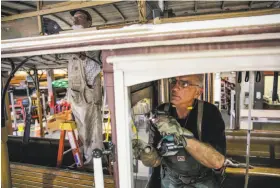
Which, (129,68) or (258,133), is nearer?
(129,68)

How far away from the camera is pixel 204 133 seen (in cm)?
268

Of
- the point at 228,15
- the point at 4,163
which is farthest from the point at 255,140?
the point at 4,163

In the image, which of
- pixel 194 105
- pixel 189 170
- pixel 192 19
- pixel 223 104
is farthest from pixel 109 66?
pixel 223 104

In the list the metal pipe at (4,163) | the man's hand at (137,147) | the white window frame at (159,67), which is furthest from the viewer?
the metal pipe at (4,163)

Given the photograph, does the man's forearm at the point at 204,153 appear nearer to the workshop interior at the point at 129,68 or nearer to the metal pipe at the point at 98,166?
the workshop interior at the point at 129,68

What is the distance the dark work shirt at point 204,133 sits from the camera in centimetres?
262

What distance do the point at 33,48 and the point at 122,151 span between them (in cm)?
142

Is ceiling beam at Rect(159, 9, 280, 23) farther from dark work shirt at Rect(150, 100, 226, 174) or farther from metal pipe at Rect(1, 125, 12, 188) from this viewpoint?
metal pipe at Rect(1, 125, 12, 188)

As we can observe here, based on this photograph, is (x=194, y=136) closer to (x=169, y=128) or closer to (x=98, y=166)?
(x=169, y=128)

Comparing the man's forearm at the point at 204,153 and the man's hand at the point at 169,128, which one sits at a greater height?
the man's hand at the point at 169,128

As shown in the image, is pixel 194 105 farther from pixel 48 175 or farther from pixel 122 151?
pixel 48 175

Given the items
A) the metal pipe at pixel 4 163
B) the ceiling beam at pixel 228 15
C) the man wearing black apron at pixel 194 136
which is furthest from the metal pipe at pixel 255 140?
the metal pipe at pixel 4 163

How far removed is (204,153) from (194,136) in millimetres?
333

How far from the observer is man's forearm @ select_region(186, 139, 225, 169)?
234 cm
